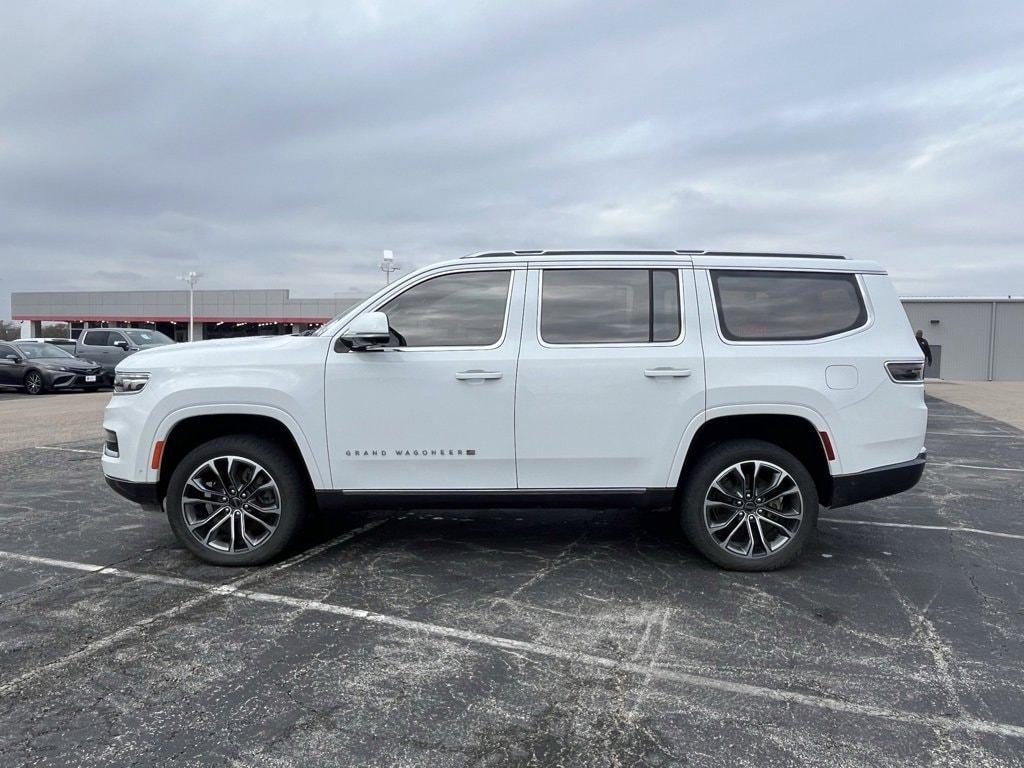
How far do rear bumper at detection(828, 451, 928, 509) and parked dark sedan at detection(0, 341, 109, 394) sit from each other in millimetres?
20013

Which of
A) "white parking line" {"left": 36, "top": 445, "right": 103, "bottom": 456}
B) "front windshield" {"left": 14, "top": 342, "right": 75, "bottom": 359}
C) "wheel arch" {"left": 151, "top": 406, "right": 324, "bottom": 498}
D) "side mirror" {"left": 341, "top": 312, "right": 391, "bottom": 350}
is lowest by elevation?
"white parking line" {"left": 36, "top": 445, "right": 103, "bottom": 456}

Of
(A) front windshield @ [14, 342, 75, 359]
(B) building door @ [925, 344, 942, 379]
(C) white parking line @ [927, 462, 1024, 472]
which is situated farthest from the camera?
(B) building door @ [925, 344, 942, 379]

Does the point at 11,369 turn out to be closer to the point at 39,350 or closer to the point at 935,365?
the point at 39,350

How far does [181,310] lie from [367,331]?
2199 inches

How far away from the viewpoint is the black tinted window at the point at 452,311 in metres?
4.52

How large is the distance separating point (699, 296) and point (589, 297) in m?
0.69

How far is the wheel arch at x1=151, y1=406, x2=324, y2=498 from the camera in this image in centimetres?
443

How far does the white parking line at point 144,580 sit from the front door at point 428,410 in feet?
2.54

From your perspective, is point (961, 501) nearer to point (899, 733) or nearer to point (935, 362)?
point (899, 733)

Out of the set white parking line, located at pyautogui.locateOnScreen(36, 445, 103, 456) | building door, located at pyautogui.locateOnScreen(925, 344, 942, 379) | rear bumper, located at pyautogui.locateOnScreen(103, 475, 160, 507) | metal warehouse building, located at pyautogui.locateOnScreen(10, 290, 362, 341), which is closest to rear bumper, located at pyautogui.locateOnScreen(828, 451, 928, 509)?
rear bumper, located at pyautogui.locateOnScreen(103, 475, 160, 507)

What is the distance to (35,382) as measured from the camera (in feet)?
62.6

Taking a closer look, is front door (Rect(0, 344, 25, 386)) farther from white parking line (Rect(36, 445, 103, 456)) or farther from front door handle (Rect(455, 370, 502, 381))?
front door handle (Rect(455, 370, 502, 381))

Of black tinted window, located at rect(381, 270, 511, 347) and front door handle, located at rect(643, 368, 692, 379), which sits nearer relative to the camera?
front door handle, located at rect(643, 368, 692, 379)

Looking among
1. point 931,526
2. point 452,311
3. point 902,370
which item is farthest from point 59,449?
point 931,526
